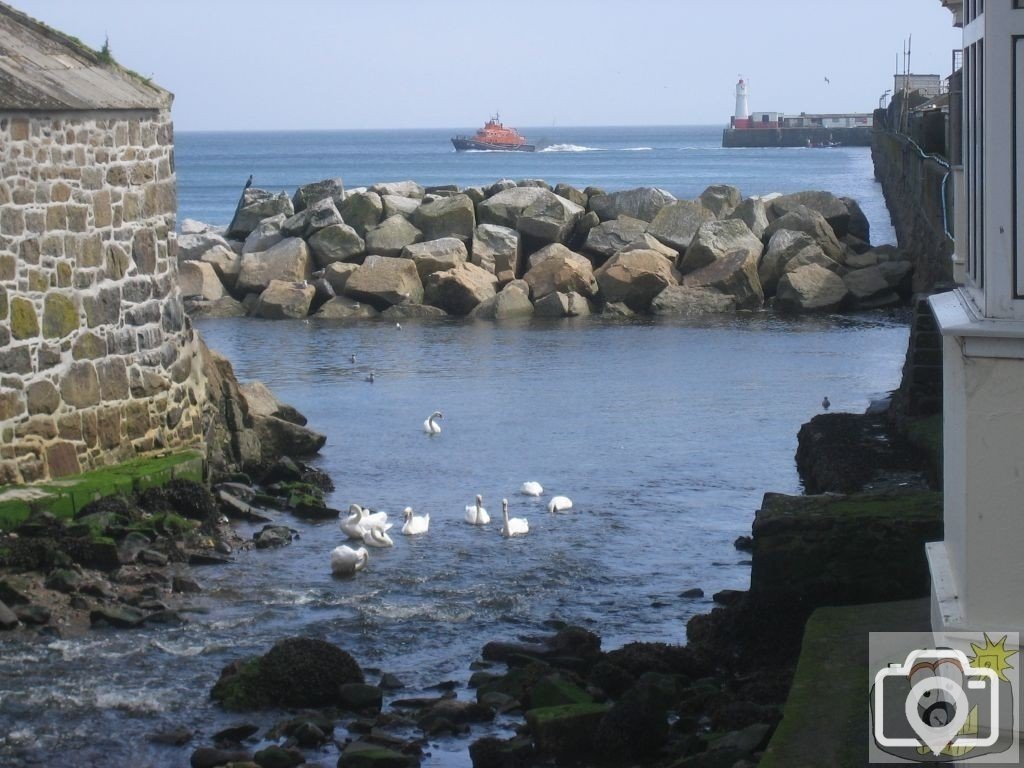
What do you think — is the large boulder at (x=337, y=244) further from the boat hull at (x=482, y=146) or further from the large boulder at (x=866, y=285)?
the boat hull at (x=482, y=146)

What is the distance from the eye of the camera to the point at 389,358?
23.8 metres

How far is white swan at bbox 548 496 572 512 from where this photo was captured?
13.5m

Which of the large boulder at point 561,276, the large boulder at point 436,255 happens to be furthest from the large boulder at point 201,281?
the large boulder at point 561,276

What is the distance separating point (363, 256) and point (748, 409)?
13867 millimetres

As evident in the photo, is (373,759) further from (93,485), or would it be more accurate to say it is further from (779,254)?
(779,254)

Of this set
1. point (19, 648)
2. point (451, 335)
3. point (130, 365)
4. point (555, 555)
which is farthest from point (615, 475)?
point (451, 335)

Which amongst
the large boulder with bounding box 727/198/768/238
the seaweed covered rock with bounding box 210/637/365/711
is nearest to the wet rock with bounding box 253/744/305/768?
the seaweed covered rock with bounding box 210/637/365/711

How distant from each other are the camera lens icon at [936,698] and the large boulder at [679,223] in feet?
83.1

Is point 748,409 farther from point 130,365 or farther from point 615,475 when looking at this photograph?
point 130,365

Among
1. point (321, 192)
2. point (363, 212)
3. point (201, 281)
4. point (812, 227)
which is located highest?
point (321, 192)

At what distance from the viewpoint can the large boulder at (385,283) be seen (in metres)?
29.1

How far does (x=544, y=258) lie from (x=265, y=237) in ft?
21.6

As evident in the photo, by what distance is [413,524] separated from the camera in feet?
41.4

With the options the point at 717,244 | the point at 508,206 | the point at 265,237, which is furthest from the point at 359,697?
the point at 265,237
